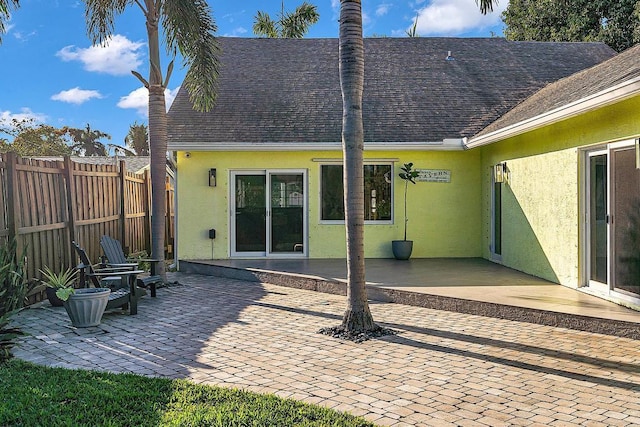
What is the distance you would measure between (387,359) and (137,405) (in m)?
2.64

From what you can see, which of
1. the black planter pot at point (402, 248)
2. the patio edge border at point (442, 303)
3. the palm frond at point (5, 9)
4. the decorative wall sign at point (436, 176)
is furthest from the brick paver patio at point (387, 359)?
the decorative wall sign at point (436, 176)

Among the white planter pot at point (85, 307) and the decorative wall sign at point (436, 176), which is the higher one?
the decorative wall sign at point (436, 176)

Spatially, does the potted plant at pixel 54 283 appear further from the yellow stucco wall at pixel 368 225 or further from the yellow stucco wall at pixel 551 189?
the yellow stucco wall at pixel 551 189

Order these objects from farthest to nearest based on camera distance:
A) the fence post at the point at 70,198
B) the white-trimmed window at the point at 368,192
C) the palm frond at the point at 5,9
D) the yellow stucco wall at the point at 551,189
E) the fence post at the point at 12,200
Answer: the white-trimmed window at the point at 368,192 < the fence post at the point at 70,198 < the palm frond at the point at 5,9 < the fence post at the point at 12,200 < the yellow stucco wall at the point at 551,189

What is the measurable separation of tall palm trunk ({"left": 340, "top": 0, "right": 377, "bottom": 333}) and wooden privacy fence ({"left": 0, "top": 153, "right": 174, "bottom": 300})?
4.98 m

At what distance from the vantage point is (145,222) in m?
15.3

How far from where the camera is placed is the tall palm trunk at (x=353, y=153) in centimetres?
708

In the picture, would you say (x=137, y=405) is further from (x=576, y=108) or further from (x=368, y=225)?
(x=368, y=225)

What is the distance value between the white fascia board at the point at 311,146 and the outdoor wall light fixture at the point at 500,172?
962 mm

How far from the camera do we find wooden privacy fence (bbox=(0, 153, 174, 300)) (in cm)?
834

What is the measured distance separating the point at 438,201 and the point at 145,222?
307 inches

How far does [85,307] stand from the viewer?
727 cm

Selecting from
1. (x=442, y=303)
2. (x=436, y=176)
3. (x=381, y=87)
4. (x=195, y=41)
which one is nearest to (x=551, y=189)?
(x=442, y=303)

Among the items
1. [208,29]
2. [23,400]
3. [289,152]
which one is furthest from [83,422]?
[289,152]
